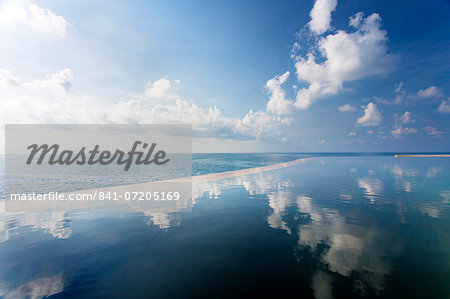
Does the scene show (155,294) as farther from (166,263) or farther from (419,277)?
(419,277)

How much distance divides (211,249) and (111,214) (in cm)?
840

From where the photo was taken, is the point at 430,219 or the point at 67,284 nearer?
the point at 67,284

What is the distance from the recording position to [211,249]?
7434mm

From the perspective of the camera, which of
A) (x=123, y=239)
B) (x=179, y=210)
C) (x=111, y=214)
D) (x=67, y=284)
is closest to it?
(x=67, y=284)

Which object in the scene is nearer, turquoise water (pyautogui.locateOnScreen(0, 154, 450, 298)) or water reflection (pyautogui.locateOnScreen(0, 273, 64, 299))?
water reflection (pyautogui.locateOnScreen(0, 273, 64, 299))

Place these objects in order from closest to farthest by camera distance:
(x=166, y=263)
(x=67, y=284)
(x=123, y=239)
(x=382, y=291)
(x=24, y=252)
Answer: (x=382, y=291)
(x=67, y=284)
(x=166, y=263)
(x=24, y=252)
(x=123, y=239)

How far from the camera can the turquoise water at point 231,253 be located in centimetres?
522

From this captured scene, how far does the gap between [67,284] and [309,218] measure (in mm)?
10850

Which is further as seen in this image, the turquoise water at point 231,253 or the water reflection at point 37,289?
the turquoise water at point 231,253

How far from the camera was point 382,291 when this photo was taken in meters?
4.95

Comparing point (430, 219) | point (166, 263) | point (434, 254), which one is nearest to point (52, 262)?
point (166, 263)

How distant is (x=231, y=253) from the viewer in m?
7.09

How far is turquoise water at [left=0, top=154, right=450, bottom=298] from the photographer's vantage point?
5.22m

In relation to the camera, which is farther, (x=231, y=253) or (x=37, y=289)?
(x=231, y=253)
